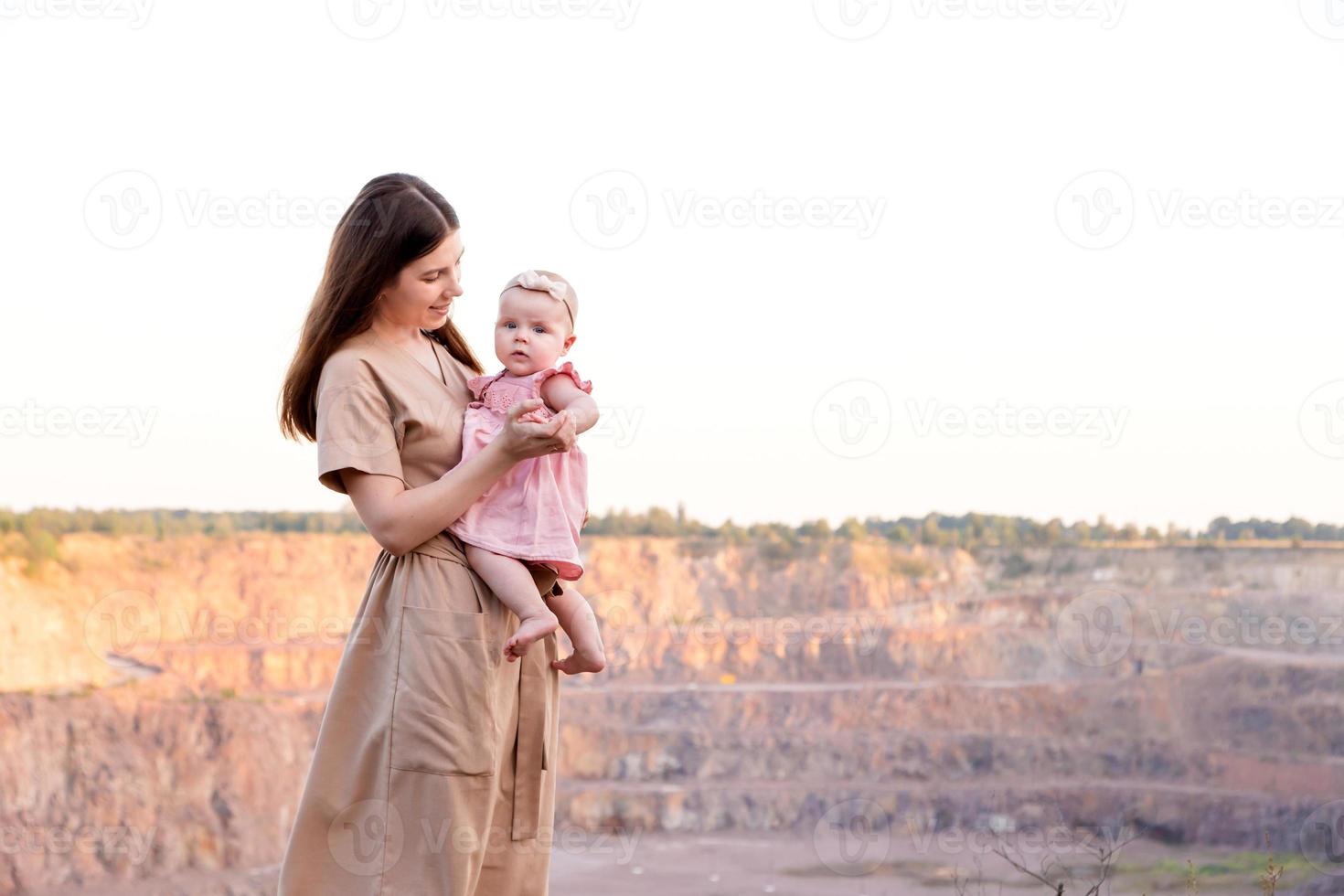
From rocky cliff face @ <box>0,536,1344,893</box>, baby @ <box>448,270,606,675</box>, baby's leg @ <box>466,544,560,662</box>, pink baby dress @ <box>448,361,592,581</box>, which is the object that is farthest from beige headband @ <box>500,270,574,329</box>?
rocky cliff face @ <box>0,536,1344,893</box>

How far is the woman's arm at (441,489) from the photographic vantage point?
1.82m

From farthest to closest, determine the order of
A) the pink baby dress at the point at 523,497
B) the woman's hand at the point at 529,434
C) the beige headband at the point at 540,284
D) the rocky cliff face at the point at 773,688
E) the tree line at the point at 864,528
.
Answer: the tree line at the point at 864,528
the rocky cliff face at the point at 773,688
the beige headband at the point at 540,284
the pink baby dress at the point at 523,497
the woman's hand at the point at 529,434

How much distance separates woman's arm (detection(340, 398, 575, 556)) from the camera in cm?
182

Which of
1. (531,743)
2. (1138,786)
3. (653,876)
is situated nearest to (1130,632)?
(1138,786)

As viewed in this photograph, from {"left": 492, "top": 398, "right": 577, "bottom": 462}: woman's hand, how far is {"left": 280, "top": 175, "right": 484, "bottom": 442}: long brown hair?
29cm

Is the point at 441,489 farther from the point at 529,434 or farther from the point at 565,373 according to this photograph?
the point at 565,373

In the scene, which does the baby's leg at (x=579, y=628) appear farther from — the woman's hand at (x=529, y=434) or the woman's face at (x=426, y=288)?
the woman's face at (x=426, y=288)

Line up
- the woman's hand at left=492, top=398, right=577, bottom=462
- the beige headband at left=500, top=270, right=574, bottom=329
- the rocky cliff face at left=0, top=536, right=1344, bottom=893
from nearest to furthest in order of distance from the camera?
the woman's hand at left=492, top=398, right=577, bottom=462
the beige headband at left=500, top=270, right=574, bottom=329
the rocky cliff face at left=0, top=536, right=1344, bottom=893

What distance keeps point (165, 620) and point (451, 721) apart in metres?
21.1

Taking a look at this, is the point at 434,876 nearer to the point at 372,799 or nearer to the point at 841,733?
the point at 372,799

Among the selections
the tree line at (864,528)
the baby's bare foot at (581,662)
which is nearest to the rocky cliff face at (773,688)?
the tree line at (864,528)

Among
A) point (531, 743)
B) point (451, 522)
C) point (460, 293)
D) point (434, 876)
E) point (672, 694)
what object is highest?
point (460, 293)

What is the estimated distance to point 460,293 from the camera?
202 centimetres

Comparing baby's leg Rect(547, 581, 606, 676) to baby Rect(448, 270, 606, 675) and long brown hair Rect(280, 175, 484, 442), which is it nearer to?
baby Rect(448, 270, 606, 675)
